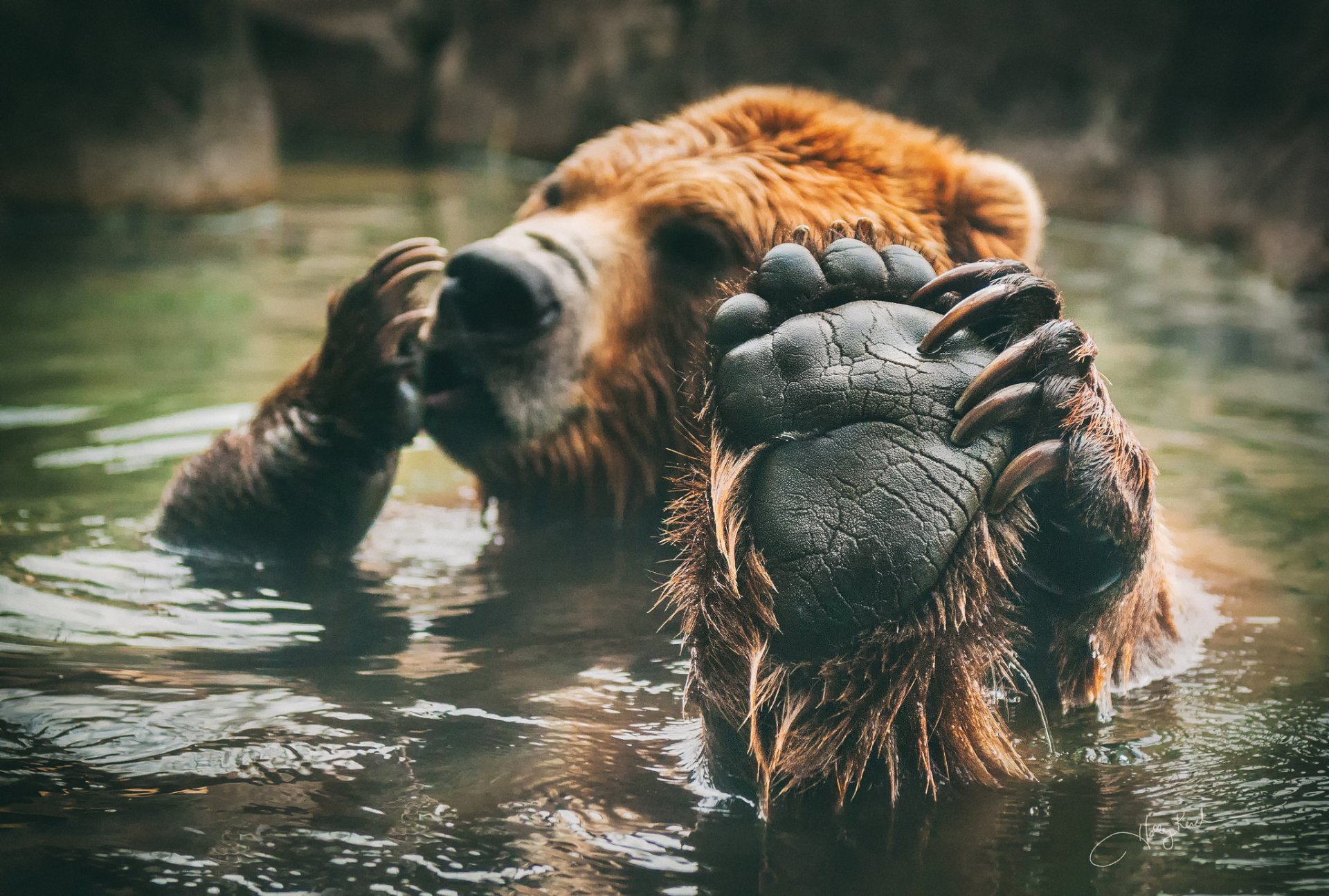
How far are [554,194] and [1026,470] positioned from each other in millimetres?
1575

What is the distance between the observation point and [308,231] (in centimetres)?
754

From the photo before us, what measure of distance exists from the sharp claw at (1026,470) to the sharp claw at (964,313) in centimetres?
17

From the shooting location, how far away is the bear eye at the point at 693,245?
2.65m

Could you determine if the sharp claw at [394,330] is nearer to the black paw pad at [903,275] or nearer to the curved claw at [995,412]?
the black paw pad at [903,275]

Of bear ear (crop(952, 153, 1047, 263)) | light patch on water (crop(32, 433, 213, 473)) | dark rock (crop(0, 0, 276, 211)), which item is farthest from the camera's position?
dark rock (crop(0, 0, 276, 211))

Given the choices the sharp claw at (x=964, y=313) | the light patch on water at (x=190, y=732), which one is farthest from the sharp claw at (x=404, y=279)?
the sharp claw at (x=964, y=313)

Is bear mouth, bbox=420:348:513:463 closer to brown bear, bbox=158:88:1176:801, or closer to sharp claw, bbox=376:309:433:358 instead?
sharp claw, bbox=376:309:433:358

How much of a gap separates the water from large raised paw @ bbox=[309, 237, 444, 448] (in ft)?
0.99

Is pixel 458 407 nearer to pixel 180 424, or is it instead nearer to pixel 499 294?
pixel 499 294

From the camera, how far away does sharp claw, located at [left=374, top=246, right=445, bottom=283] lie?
8.99ft

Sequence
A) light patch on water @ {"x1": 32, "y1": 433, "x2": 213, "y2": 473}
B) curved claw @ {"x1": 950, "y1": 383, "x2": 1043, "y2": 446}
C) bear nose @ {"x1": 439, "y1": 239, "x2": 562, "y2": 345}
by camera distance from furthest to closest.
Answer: light patch on water @ {"x1": 32, "y1": 433, "x2": 213, "y2": 473} < bear nose @ {"x1": 439, "y1": 239, "x2": 562, "y2": 345} < curved claw @ {"x1": 950, "y1": 383, "x2": 1043, "y2": 446}

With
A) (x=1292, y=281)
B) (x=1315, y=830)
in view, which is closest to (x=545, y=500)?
(x=1315, y=830)

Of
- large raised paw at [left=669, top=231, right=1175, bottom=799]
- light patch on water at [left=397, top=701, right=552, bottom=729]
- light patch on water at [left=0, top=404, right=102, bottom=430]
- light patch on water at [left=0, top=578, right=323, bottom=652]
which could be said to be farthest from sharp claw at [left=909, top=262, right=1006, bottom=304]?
light patch on water at [left=0, top=404, right=102, bottom=430]

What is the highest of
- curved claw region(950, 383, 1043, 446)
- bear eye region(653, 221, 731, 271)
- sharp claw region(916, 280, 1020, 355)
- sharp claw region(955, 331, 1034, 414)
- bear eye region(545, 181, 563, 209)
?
bear eye region(545, 181, 563, 209)
